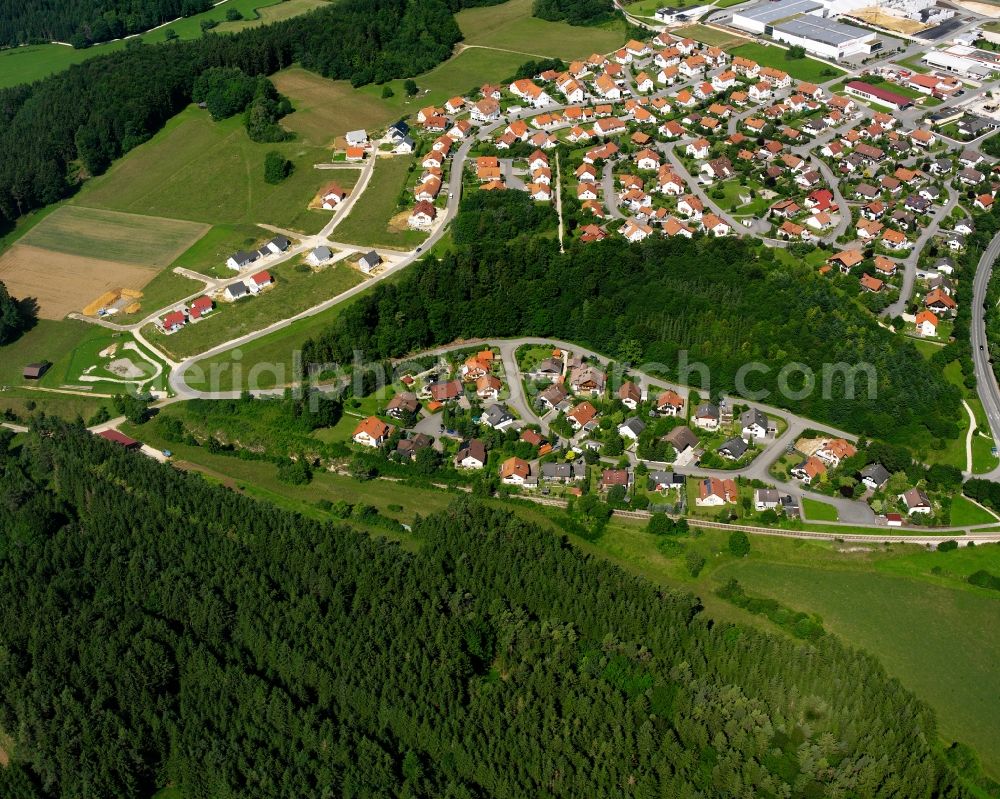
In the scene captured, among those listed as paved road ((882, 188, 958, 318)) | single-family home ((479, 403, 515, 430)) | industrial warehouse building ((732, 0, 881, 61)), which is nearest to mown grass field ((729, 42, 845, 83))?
industrial warehouse building ((732, 0, 881, 61))

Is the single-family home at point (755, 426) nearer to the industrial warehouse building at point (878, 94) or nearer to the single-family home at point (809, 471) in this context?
the single-family home at point (809, 471)

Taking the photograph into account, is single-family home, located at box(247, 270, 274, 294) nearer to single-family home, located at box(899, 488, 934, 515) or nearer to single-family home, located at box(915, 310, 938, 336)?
single-family home, located at box(915, 310, 938, 336)

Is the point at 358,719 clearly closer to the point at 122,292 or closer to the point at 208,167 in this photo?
the point at 122,292

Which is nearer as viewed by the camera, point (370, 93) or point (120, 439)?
point (120, 439)

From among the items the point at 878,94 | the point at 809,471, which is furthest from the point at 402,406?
the point at 878,94

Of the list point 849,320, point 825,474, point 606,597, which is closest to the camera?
point 606,597

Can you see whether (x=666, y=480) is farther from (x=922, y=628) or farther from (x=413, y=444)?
(x=922, y=628)

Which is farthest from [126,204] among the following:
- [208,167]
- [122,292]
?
[122,292]
